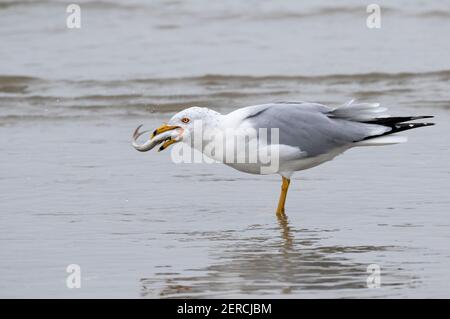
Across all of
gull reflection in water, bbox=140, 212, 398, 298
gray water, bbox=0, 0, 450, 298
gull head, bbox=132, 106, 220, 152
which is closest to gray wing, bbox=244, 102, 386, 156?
gull head, bbox=132, 106, 220, 152

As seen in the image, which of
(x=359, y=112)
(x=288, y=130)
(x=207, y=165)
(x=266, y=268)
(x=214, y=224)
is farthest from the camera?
(x=207, y=165)

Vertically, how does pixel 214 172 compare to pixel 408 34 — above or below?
→ below

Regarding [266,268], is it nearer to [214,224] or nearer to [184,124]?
[214,224]

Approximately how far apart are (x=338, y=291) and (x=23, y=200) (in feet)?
9.72

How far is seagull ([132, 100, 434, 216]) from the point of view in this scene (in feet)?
22.3

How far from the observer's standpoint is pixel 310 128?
695cm

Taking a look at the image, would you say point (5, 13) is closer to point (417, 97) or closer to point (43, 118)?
point (43, 118)

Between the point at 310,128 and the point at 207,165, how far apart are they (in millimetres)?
1906

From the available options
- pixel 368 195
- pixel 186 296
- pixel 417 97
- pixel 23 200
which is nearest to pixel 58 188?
pixel 23 200

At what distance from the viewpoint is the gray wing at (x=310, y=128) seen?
6.88 meters

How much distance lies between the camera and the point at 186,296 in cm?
521

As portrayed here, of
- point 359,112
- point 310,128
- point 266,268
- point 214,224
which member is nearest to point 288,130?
point 310,128

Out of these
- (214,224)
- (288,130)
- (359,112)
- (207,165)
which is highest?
(359,112)

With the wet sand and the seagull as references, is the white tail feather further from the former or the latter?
the wet sand
